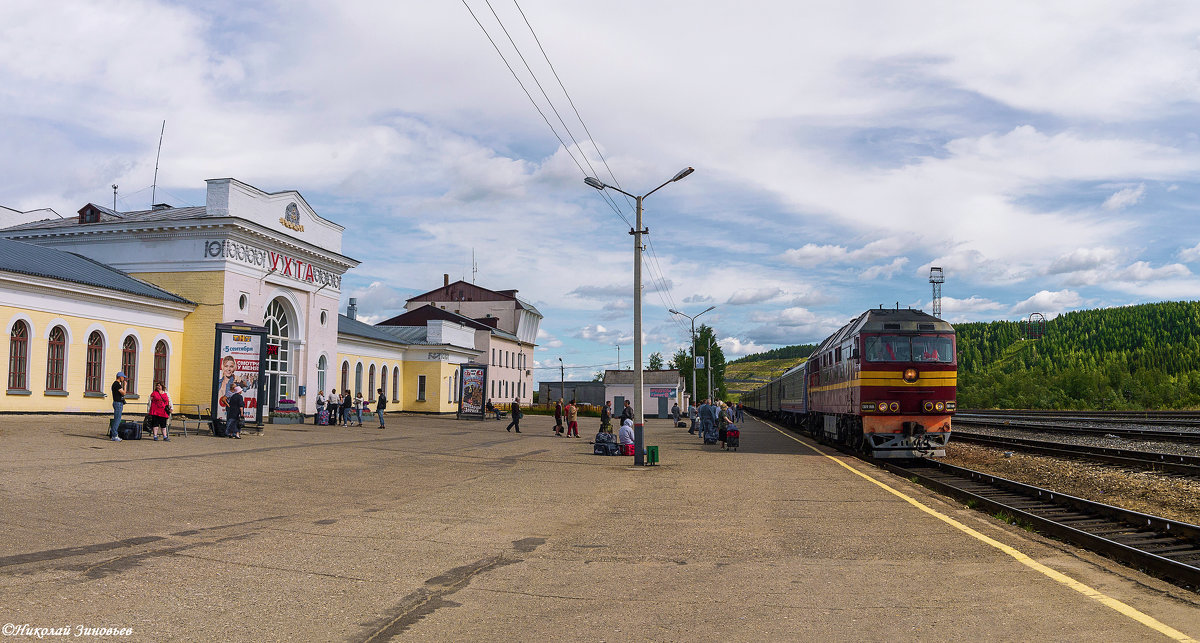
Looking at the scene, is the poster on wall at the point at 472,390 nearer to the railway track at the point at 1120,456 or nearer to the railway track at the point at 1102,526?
the railway track at the point at 1120,456

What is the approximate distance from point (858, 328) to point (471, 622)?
18680mm

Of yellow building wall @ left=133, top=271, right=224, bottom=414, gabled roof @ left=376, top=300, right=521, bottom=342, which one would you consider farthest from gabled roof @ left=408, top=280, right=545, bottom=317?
yellow building wall @ left=133, top=271, right=224, bottom=414

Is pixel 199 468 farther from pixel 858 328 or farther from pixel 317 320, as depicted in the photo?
pixel 317 320

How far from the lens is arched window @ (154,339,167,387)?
3112 centimetres

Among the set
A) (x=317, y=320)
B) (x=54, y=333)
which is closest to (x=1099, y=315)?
(x=317, y=320)

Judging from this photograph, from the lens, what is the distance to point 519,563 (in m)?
8.02

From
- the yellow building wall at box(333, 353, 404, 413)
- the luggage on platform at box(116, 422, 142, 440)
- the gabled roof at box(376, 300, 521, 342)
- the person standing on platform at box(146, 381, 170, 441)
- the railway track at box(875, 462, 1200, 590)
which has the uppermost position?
the gabled roof at box(376, 300, 521, 342)

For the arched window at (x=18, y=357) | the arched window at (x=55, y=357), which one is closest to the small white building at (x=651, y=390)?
the arched window at (x=55, y=357)

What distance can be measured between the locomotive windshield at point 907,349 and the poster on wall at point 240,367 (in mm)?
17772

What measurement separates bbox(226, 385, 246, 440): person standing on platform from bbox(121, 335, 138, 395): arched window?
770 centimetres

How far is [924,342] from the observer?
21906mm

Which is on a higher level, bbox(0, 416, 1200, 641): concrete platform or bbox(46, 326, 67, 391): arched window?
bbox(46, 326, 67, 391): arched window

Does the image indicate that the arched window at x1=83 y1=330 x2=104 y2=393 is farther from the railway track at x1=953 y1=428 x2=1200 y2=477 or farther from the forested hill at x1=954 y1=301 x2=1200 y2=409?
the forested hill at x1=954 y1=301 x2=1200 y2=409

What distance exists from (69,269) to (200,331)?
16.6ft
